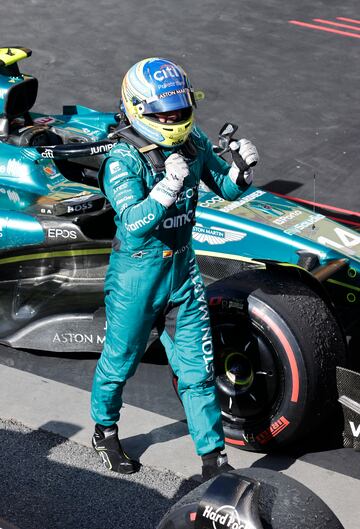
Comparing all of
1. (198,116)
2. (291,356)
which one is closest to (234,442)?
(291,356)

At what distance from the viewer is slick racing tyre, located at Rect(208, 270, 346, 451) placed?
514cm

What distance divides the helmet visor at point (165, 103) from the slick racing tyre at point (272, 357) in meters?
1.10

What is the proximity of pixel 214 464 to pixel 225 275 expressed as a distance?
155 centimetres

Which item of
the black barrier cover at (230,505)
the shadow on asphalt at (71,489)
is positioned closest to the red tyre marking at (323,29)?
the shadow on asphalt at (71,489)

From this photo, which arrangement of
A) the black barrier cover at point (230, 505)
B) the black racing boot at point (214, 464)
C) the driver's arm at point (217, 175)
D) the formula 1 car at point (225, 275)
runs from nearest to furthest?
the black barrier cover at point (230, 505), the black racing boot at point (214, 464), the driver's arm at point (217, 175), the formula 1 car at point (225, 275)

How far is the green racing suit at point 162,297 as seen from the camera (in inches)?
187

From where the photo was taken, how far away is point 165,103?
4750 mm

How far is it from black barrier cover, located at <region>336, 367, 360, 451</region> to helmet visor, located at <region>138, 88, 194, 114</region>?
5.12ft

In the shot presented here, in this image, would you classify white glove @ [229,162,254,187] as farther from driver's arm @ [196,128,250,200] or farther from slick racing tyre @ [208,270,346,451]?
slick racing tyre @ [208,270,346,451]

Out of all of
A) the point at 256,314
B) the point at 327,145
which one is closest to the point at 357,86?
the point at 327,145

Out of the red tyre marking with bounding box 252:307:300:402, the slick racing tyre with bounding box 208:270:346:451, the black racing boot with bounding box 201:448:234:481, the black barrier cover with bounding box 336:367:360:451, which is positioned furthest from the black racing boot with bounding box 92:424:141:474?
the black barrier cover with bounding box 336:367:360:451

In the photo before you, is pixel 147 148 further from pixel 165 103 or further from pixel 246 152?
pixel 246 152

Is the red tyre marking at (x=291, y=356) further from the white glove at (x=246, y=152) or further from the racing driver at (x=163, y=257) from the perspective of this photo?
the white glove at (x=246, y=152)

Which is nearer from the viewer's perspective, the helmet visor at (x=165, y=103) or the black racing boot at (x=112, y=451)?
the helmet visor at (x=165, y=103)
